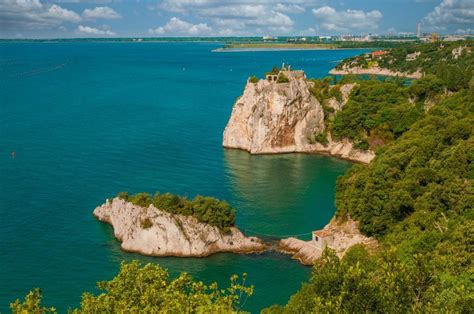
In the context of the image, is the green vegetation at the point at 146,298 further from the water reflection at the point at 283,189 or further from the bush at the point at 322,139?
the bush at the point at 322,139

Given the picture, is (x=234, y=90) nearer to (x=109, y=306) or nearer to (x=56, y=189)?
(x=56, y=189)

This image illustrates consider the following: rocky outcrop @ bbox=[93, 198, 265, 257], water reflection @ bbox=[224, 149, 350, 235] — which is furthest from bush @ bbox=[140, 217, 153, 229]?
water reflection @ bbox=[224, 149, 350, 235]

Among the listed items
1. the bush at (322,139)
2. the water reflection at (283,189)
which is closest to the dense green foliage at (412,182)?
the water reflection at (283,189)

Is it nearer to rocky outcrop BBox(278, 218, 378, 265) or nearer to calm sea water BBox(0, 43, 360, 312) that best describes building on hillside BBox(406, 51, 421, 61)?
calm sea water BBox(0, 43, 360, 312)

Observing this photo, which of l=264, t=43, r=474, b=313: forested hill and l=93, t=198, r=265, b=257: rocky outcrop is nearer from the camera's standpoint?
l=264, t=43, r=474, b=313: forested hill

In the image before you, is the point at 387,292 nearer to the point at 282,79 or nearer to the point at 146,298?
the point at 146,298
